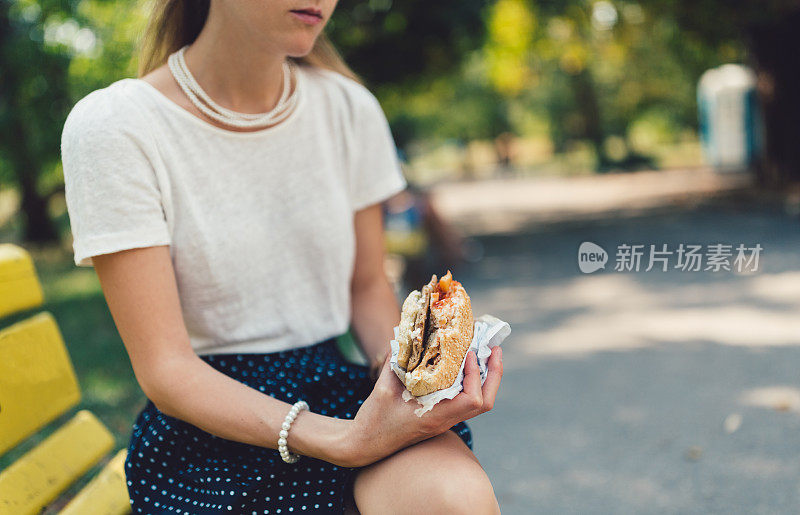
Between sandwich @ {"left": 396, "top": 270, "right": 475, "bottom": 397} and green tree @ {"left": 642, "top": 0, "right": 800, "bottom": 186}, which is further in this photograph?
green tree @ {"left": 642, "top": 0, "right": 800, "bottom": 186}

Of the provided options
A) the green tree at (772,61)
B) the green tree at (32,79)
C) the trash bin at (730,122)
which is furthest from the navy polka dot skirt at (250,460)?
the trash bin at (730,122)

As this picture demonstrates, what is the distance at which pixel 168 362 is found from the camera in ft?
5.31

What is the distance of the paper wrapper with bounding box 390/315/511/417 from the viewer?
4.48ft

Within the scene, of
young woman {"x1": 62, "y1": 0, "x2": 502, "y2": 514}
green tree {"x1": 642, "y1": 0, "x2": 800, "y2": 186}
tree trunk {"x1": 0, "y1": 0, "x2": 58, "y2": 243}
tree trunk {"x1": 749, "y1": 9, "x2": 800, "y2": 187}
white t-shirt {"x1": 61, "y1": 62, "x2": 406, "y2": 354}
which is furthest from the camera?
tree trunk {"x1": 749, "y1": 9, "x2": 800, "y2": 187}

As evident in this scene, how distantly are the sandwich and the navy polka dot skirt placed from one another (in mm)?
381

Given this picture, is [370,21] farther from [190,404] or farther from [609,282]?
[190,404]

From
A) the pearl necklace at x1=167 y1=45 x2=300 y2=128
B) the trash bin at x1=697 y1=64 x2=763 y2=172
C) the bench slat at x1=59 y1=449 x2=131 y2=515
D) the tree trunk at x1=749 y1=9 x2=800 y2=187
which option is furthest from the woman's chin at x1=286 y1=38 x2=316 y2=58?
the trash bin at x1=697 y1=64 x2=763 y2=172

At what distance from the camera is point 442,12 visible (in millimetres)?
9562

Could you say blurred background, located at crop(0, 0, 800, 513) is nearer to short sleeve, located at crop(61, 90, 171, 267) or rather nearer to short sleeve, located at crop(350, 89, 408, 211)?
short sleeve, located at crop(350, 89, 408, 211)

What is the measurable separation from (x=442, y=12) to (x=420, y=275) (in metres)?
3.28

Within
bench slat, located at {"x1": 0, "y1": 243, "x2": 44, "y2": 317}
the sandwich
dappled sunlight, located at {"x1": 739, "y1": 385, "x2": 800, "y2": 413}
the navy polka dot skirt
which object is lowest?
dappled sunlight, located at {"x1": 739, "y1": 385, "x2": 800, "y2": 413}

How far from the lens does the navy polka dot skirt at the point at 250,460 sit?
161 cm

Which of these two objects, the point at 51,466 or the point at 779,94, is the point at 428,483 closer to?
the point at 51,466

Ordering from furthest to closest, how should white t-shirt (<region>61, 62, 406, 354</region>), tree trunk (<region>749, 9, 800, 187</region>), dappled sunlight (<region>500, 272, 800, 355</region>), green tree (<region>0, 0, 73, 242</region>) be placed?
1. tree trunk (<region>749, 9, 800, 187</region>)
2. green tree (<region>0, 0, 73, 242</region>)
3. dappled sunlight (<region>500, 272, 800, 355</region>)
4. white t-shirt (<region>61, 62, 406, 354</region>)
